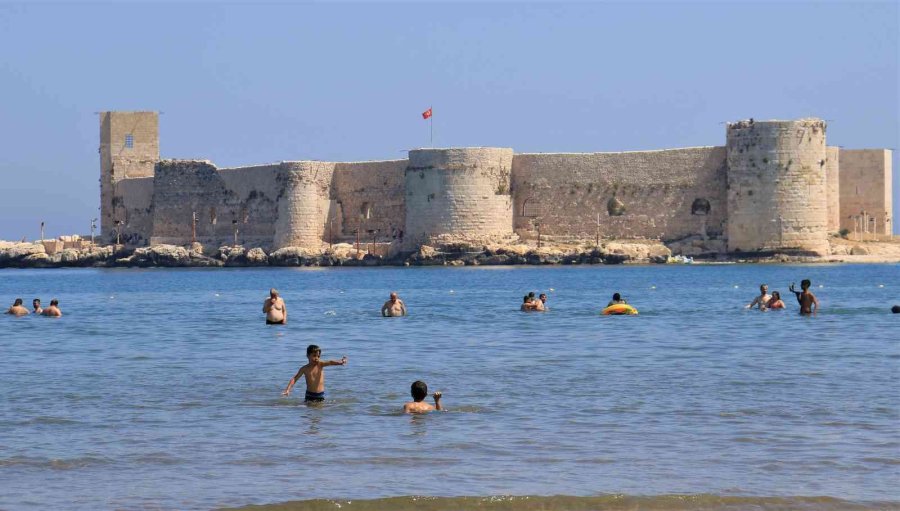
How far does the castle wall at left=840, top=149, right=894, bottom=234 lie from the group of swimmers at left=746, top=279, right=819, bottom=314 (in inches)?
941

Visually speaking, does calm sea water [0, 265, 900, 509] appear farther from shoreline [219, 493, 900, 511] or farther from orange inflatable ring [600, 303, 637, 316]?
orange inflatable ring [600, 303, 637, 316]

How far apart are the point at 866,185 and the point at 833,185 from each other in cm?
202

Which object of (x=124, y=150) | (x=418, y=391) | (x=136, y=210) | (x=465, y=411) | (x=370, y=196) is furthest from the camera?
(x=124, y=150)

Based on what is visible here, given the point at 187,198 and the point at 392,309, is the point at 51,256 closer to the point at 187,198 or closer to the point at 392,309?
the point at 187,198

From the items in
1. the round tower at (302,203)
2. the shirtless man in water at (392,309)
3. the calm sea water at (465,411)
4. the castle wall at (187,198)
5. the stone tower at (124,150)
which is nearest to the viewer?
the calm sea water at (465,411)

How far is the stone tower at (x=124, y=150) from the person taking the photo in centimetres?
6116

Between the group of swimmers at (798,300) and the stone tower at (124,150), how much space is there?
1567 inches

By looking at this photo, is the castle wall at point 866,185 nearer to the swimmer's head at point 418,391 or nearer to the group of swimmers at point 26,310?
the group of swimmers at point 26,310

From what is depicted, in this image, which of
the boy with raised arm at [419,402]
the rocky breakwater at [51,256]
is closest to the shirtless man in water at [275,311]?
the boy with raised arm at [419,402]

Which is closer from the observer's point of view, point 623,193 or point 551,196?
point 623,193

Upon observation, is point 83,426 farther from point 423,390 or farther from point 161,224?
point 161,224

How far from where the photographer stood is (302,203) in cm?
5209

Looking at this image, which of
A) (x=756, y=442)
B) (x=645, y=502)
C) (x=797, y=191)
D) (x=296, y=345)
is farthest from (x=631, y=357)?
(x=797, y=191)

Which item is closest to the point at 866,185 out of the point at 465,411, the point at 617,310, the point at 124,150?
the point at 617,310
